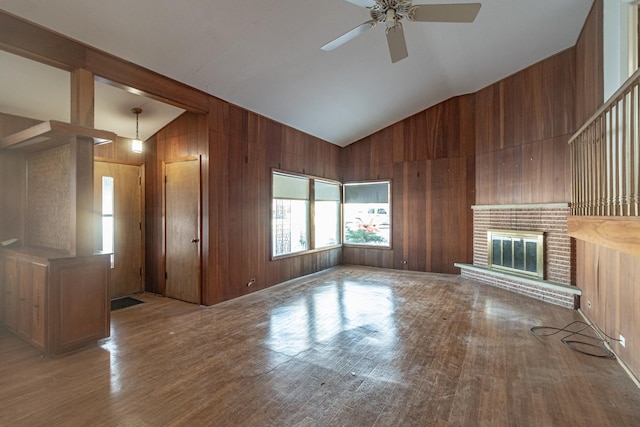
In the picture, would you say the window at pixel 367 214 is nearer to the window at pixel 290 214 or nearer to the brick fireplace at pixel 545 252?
the window at pixel 290 214

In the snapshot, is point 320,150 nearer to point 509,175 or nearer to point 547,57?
point 509,175

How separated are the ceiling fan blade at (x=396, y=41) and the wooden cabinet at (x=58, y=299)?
3.71 metres

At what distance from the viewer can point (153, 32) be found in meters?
3.19

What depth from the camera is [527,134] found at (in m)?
5.15

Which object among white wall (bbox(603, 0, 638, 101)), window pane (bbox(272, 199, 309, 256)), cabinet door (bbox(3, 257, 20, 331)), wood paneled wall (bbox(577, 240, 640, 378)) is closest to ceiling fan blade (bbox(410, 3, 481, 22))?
white wall (bbox(603, 0, 638, 101))

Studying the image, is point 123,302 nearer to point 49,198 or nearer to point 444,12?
point 49,198

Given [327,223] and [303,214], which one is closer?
[303,214]

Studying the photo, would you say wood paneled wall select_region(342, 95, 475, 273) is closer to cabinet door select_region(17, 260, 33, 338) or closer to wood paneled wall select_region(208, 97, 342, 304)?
wood paneled wall select_region(208, 97, 342, 304)

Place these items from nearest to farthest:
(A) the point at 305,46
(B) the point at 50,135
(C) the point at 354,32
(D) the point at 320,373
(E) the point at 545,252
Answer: (D) the point at 320,373
(C) the point at 354,32
(B) the point at 50,135
(A) the point at 305,46
(E) the point at 545,252

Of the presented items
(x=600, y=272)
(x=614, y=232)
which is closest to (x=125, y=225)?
(x=614, y=232)

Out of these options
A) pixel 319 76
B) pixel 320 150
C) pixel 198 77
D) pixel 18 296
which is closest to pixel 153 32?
pixel 198 77

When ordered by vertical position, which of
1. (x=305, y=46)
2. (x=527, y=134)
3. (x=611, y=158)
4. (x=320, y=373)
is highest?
(x=305, y=46)

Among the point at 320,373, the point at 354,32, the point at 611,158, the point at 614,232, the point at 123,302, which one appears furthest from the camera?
the point at 123,302

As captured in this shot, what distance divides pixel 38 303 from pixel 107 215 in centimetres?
214
